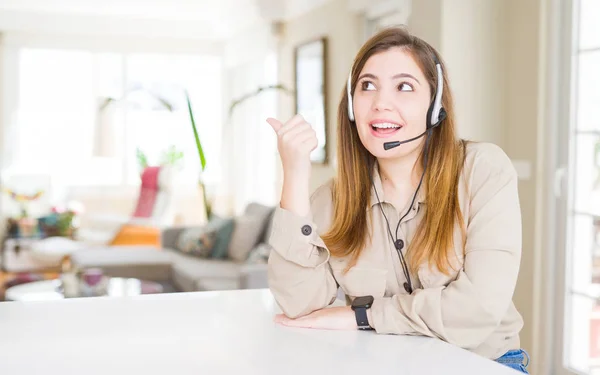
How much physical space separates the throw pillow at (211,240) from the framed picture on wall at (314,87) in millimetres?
953

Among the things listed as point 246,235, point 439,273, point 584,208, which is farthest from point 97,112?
point 439,273

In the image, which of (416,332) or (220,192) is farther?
(220,192)

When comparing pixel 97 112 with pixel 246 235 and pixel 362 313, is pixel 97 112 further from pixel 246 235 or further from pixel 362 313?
pixel 362 313

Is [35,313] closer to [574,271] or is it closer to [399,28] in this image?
[399,28]

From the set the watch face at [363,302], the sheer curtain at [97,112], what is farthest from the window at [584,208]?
the sheer curtain at [97,112]

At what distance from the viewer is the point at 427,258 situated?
1434 millimetres

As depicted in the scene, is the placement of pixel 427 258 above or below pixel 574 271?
above

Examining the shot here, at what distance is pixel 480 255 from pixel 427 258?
98mm

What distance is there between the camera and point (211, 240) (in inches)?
221

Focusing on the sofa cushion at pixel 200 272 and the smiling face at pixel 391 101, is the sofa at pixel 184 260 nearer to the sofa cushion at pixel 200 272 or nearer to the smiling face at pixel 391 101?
the sofa cushion at pixel 200 272

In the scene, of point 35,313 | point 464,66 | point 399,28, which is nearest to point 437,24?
point 464,66

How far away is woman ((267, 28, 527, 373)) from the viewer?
136cm

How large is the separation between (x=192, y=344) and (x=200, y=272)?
3846 mm

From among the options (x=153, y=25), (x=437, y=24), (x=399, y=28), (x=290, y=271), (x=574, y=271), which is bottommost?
(x=574, y=271)
